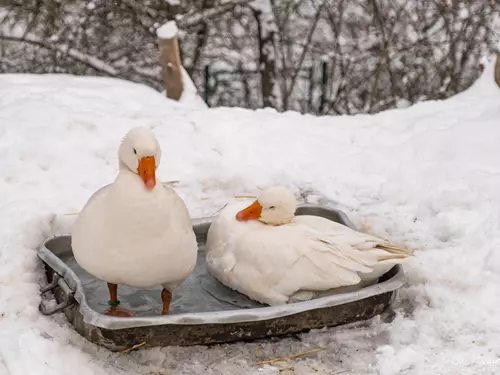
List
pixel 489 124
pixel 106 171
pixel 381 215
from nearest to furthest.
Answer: pixel 381 215
pixel 106 171
pixel 489 124

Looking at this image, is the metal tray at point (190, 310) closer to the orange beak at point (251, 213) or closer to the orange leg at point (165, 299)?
the orange leg at point (165, 299)

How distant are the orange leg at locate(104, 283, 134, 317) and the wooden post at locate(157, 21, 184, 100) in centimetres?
315

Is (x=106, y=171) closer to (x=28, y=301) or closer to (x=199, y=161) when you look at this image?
(x=199, y=161)

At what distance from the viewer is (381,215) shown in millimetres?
3510

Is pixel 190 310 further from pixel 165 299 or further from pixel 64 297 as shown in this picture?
pixel 64 297

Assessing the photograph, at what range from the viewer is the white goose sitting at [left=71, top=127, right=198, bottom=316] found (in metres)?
2.38

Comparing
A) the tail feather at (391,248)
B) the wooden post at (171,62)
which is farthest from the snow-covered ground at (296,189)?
the tail feather at (391,248)

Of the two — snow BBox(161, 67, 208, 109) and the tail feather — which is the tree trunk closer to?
snow BBox(161, 67, 208, 109)

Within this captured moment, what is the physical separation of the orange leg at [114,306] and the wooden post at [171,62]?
3.15 metres

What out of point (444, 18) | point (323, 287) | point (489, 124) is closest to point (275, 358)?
point (323, 287)

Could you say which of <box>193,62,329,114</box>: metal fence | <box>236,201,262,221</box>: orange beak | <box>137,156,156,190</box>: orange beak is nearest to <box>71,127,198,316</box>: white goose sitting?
<box>137,156,156,190</box>: orange beak

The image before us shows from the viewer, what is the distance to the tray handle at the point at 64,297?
248 cm

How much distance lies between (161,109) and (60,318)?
8.56 feet

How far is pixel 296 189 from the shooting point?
148 inches
